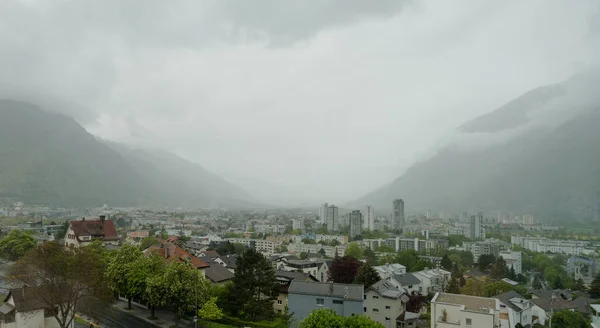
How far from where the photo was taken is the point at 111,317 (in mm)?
27484

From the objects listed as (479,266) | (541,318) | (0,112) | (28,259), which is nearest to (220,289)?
(28,259)

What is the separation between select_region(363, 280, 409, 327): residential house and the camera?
1170 inches

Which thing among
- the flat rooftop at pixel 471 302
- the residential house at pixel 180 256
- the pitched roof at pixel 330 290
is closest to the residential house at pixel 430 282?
the pitched roof at pixel 330 290

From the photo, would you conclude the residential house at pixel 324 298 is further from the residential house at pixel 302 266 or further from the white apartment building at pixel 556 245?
the white apartment building at pixel 556 245

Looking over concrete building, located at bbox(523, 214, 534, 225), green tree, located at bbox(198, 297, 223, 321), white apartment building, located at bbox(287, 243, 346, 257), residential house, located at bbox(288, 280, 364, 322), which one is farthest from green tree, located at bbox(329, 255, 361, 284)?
concrete building, located at bbox(523, 214, 534, 225)

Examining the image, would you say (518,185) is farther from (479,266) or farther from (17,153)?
(17,153)

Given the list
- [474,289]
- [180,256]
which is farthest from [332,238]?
[180,256]

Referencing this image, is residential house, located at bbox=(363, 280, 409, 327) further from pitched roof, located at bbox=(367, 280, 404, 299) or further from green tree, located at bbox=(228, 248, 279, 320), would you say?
green tree, located at bbox=(228, 248, 279, 320)

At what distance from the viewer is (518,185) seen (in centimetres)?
13862

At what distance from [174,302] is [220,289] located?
533 centimetres

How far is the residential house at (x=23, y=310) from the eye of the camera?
69.2 ft

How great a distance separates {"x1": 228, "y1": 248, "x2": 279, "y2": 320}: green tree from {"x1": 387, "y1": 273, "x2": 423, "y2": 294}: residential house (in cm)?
1785

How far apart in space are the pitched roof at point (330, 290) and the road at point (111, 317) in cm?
951

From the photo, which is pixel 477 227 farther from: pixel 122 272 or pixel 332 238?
pixel 122 272
